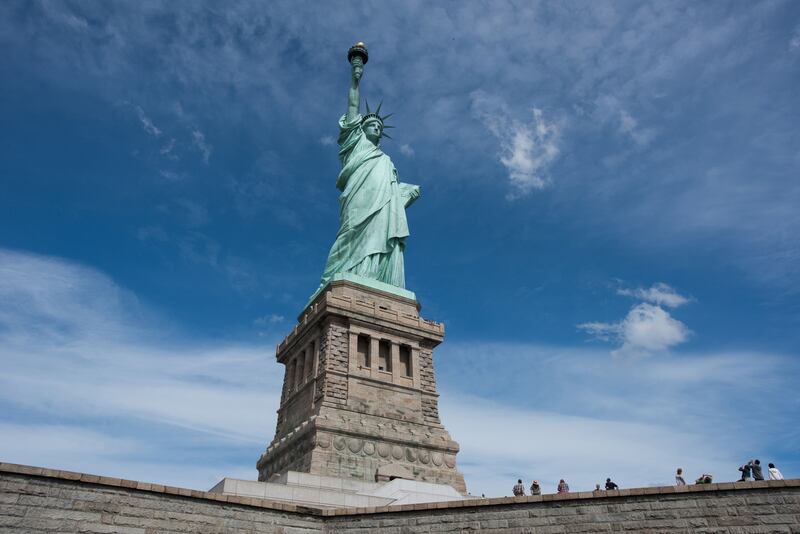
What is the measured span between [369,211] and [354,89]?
10.0m

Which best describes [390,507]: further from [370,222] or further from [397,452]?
[370,222]

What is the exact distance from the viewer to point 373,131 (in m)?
36.3

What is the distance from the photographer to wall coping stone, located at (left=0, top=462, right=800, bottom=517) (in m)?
11.7

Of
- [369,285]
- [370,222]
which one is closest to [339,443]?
[369,285]

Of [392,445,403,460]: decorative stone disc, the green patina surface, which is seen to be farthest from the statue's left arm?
[392,445,403,460]: decorative stone disc

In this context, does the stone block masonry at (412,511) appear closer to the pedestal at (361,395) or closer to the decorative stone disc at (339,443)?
the pedestal at (361,395)

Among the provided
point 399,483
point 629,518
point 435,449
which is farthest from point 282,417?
point 629,518

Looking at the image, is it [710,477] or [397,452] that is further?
[397,452]

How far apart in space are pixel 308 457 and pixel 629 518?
14158mm

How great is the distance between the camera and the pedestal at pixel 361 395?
24328 millimetres

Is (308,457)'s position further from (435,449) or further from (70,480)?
(70,480)

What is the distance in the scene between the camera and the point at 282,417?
29.3m

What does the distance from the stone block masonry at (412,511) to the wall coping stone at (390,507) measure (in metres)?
0.02

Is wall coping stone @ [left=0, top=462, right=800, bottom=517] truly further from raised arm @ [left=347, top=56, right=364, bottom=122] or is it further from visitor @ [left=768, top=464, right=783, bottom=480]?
raised arm @ [left=347, top=56, right=364, bottom=122]
